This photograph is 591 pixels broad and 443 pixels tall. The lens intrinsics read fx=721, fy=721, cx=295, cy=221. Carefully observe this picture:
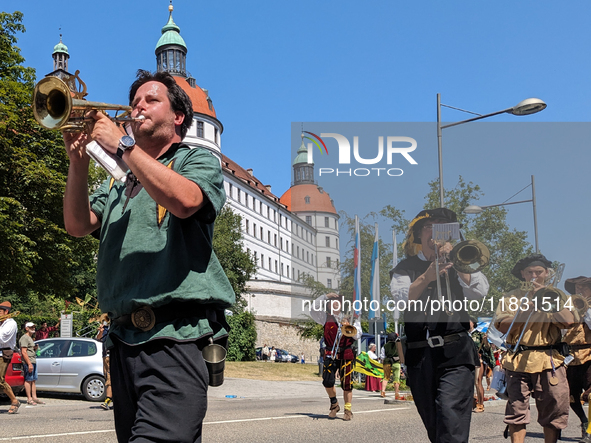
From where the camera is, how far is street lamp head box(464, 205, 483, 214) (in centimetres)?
1155

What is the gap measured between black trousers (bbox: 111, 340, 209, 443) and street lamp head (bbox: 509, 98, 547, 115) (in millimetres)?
12910

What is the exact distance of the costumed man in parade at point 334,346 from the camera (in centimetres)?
1192

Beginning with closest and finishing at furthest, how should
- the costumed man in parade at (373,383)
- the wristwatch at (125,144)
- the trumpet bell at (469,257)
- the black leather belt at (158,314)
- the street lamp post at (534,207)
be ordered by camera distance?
the wristwatch at (125,144) < the black leather belt at (158,314) < the trumpet bell at (469,257) < the street lamp post at (534,207) < the costumed man in parade at (373,383)

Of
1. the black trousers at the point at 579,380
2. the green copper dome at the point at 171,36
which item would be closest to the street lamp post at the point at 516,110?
the black trousers at the point at 579,380

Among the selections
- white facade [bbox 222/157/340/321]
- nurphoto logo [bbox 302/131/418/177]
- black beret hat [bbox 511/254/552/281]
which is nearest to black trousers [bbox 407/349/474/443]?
black beret hat [bbox 511/254/552/281]

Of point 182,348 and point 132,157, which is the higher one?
A: point 132,157

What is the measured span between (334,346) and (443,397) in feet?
24.9

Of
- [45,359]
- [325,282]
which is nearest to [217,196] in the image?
[325,282]

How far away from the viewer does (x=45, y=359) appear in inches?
655

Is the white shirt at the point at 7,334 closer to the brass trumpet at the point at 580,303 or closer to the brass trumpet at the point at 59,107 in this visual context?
the brass trumpet at the point at 580,303

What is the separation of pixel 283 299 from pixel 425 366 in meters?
85.0

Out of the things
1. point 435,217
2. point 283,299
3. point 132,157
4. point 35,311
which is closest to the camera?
point 132,157

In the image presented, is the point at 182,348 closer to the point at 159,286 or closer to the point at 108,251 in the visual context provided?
the point at 159,286

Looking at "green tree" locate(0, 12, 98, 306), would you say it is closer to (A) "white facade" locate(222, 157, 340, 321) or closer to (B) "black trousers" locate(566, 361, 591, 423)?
(B) "black trousers" locate(566, 361, 591, 423)
